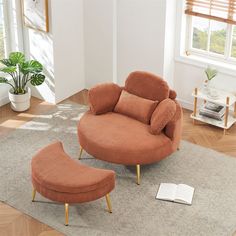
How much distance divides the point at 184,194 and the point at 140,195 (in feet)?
1.53

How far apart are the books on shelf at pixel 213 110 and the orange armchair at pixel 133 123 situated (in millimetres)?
918

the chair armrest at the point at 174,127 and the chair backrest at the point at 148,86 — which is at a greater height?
the chair backrest at the point at 148,86

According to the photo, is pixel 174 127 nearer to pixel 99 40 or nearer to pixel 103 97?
pixel 103 97

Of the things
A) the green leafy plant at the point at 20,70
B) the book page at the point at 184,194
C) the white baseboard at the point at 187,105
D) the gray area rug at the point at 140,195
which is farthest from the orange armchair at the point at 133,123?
the white baseboard at the point at 187,105

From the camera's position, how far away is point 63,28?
772 cm

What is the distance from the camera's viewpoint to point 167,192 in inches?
239

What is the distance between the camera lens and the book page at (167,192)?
236 inches

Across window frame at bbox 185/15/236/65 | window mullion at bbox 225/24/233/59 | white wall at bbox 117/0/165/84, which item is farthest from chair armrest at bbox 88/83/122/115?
window mullion at bbox 225/24/233/59

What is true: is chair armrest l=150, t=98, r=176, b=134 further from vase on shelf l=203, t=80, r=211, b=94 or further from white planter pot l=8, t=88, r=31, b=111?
white planter pot l=8, t=88, r=31, b=111

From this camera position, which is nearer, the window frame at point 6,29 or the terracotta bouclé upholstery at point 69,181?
the terracotta bouclé upholstery at point 69,181

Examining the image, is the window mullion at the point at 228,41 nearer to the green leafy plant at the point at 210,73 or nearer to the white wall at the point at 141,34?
the green leafy plant at the point at 210,73

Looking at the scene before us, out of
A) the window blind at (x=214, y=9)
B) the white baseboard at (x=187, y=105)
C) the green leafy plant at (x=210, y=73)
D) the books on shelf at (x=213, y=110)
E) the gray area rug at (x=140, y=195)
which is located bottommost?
the gray area rug at (x=140, y=195)

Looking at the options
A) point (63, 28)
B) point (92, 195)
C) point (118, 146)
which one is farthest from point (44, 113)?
point (92, 195)

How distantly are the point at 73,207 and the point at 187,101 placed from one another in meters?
2.74
